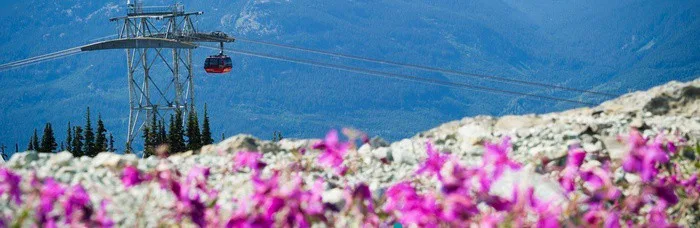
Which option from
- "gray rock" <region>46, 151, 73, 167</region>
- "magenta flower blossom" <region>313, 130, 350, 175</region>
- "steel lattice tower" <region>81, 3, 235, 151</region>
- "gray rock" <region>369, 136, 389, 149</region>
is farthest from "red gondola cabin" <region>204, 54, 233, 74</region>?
"magenta flower blossom" <region>313, 130, 350, 175</region>

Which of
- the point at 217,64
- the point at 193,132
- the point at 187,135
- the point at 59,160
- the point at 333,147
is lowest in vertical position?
the point at 187,135

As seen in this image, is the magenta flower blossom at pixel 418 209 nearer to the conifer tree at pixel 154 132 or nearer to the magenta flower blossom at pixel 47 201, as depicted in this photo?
the magenta flower blossom at pixel 47 201

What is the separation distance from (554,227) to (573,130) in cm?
772

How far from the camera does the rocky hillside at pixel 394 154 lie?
27.9 ft

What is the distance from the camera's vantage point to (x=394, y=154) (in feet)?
36.8

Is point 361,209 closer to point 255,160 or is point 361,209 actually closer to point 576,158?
point 255,160

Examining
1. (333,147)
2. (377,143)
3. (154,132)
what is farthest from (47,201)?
(154,132)

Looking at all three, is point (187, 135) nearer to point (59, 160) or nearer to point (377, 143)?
point (377, 143)

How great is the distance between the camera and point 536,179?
8562 mm

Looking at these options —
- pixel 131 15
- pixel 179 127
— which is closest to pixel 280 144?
pixel 179 127

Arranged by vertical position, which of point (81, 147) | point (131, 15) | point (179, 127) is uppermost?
point (131, 15)

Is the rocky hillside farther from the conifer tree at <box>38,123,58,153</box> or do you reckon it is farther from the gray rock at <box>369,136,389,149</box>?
the conifer tree at <box>38,123,58,153</box>

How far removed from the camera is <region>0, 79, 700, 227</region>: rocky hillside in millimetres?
8508

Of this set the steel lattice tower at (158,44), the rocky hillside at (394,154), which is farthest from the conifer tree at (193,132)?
the rocky hillside at (394,154)
